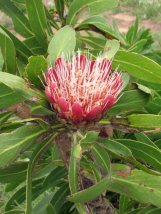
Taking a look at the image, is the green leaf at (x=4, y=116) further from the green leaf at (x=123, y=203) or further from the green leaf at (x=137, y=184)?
the green leaf at (x=123, y=203)

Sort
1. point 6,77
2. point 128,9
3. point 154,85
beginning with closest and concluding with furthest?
1. point 6,77
2. point 154,85
3. point 128,9

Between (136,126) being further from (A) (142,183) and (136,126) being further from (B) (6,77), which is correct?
(B) (6,77)

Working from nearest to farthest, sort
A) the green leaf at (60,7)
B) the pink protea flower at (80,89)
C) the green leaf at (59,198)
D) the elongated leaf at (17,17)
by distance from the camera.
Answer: the pink protea flower at (80,89) < the elongated leaf at (17,17) < the green leaf at (60,7) < the green leaf at (59,198)

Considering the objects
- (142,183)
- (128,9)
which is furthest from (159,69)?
(128,9)

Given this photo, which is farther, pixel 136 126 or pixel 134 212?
pixel 134 212

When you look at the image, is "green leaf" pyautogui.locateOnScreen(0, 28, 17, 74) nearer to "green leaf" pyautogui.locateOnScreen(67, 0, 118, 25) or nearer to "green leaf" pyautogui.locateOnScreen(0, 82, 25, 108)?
"green leaf" pyautogui.locateOnScreen(0, 82, 25, 108)

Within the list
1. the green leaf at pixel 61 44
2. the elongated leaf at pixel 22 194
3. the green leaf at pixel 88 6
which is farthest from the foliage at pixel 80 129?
the elongated leaf at pixel 22 194
